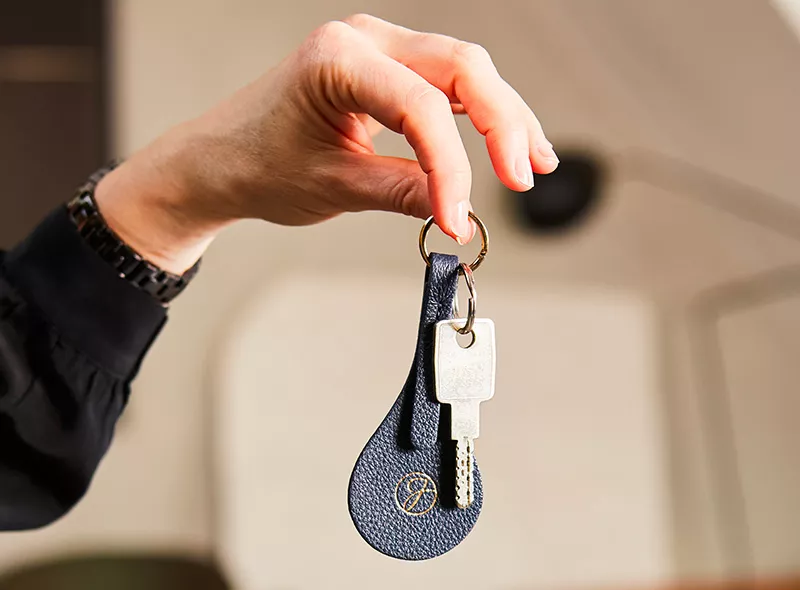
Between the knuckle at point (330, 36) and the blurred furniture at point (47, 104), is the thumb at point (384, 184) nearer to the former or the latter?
the knuckle at point (330, 36)

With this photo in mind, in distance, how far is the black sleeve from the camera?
2.52ft

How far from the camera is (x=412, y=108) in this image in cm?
52

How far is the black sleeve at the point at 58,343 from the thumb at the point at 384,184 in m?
0.25

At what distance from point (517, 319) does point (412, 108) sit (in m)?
2.05

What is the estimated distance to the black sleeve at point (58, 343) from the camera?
77 centimetres

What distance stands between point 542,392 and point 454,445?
2.03m

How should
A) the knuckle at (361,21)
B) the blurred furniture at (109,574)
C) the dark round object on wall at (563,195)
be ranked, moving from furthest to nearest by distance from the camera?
the dark round object on wall at (563,195), the blurred furniture at (109,574), the knuckle at (361,21)

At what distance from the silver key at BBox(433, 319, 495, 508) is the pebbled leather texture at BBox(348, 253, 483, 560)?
0.01 metres

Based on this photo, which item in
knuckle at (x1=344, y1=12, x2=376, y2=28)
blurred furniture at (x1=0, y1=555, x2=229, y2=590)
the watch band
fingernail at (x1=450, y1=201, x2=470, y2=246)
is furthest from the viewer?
blurred furniture at (x1=0, y1=555, x2=229, y2=590)

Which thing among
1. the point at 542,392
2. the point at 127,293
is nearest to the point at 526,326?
the point at 542,392

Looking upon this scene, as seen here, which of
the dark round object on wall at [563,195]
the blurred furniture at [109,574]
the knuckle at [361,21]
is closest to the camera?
the knuckle at [361,21]

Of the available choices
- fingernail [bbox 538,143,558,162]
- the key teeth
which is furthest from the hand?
the key teeth

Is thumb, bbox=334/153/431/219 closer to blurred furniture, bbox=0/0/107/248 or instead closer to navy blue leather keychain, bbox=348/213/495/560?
navy blue leather keychain, bbox=348/213/495/560

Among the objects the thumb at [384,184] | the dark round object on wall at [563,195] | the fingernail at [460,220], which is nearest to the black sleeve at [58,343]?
the thumb at [384,184]
